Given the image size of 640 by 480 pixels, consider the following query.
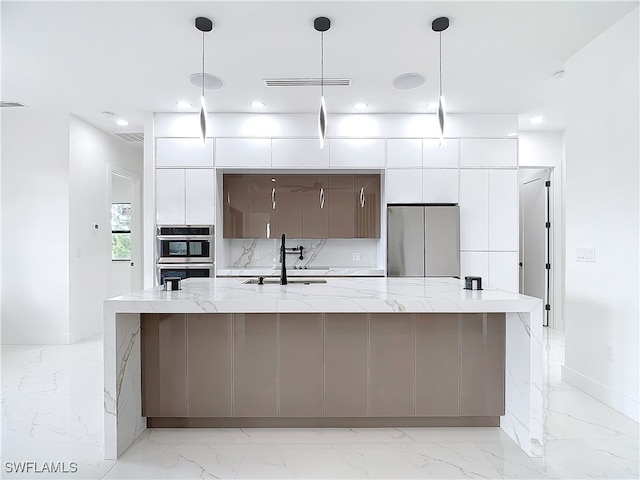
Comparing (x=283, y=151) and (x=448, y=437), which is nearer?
(x=448, y=437)

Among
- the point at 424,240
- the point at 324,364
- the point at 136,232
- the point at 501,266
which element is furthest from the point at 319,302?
the point at 136,232

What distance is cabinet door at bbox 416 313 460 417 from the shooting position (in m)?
2.49

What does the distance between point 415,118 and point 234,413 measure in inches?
149

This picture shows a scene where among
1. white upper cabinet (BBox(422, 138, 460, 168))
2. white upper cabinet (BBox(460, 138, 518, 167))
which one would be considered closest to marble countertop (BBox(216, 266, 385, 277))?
white upper cabinet (BBox(422, 138, 460, 168))

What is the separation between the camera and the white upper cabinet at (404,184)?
480cm

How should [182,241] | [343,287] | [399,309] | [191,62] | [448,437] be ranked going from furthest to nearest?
[182,241] < [191,62] < [343,287] < [448,437] < [399,309]

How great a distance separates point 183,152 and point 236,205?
0.87m

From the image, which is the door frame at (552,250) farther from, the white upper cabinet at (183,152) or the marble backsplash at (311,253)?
the white upper cabinet at (183,152)

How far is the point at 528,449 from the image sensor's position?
2232 millimetres

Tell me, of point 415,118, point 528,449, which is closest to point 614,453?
point 528,449

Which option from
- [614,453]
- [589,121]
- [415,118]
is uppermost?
[415,118]

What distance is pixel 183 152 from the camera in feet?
15.7

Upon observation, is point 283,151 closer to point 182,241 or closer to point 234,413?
point 182,241

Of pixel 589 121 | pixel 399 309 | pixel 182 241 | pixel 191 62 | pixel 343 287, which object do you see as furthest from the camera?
pixel 182 241
